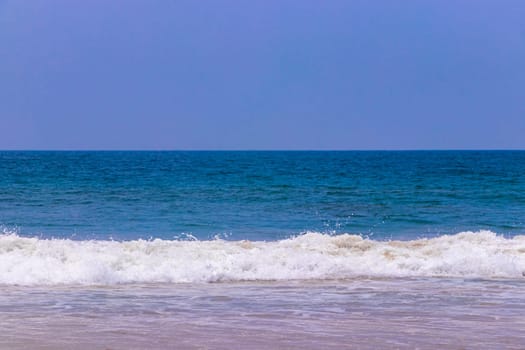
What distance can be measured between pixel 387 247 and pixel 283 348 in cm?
915

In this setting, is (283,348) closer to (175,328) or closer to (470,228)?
(175,328)

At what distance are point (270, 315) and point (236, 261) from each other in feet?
14.2

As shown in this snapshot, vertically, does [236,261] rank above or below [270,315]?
above

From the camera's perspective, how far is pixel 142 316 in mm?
10164

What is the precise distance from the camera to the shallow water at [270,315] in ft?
28.8

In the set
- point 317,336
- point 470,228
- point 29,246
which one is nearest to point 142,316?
point 317,336

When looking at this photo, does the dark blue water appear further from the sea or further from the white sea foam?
the white sea foam

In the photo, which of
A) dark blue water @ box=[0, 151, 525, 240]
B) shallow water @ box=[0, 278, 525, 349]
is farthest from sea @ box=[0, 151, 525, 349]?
dark blue water @ box=[0, 151, 525, 240]

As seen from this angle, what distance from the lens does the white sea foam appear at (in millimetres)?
13617

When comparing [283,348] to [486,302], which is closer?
[283,348]

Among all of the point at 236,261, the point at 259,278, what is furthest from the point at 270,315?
the point at 236,261

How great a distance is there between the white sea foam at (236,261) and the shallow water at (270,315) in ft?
2.12

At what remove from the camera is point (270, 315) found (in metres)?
10.3

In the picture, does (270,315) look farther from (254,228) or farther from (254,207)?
(254,207)
